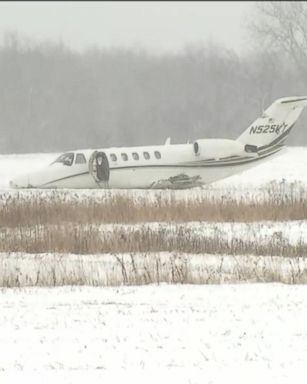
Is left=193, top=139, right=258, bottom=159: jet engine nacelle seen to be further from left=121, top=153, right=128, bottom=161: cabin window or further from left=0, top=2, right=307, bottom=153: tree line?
left=0, top=2, right=307, bottom=153: tree line

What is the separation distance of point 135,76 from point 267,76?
12.6m

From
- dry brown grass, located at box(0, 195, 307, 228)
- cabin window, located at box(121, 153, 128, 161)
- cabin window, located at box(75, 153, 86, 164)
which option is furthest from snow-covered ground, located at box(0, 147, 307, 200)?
dry brown grass, located at box(0, 195, 307, 228)

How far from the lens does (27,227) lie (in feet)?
54.3

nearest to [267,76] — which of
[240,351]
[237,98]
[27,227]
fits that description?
[237,98]

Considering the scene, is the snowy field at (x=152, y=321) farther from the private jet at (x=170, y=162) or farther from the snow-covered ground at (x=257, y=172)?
the snow-covered ground at (x=257, y=172)

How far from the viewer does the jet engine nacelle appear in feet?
92.6

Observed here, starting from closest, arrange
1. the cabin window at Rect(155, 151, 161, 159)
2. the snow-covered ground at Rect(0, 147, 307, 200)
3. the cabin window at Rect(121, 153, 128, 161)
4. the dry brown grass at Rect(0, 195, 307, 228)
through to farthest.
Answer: the dry brown grass at Rect(0, 195, 307, 228) < the cabin window at Rect(121, 153, 128, 161) < the cabin window at Rect(155, 151, 161, 159) < the snow-covered ground at Rect(0, 147, 307, 200)

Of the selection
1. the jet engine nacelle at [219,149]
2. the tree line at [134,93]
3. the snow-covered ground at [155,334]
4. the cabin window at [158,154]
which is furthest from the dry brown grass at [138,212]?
the tree line at [134,93]

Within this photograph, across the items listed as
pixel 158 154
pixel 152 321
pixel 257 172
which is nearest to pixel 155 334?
pixel 152 321

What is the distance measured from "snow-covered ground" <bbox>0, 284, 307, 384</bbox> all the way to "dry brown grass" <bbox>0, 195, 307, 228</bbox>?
344 inches

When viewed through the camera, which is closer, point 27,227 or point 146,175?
point 27,227

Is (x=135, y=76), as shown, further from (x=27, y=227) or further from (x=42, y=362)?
(x=42, y=362)

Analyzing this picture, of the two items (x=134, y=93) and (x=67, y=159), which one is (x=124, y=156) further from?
(x=134, y=93)

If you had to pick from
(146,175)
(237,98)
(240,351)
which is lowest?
(240,351)
